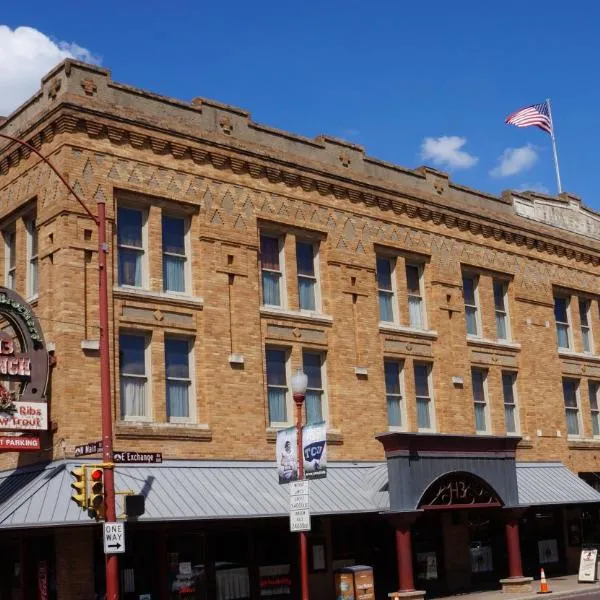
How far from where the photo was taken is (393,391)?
28609 millimetres

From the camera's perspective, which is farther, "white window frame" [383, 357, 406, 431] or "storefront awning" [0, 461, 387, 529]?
"white window frame" [383, 357, 406, 431]

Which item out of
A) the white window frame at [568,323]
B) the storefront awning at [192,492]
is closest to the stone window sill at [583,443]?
the white window frame at [568,323]

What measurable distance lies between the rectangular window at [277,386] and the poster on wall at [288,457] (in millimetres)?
4592

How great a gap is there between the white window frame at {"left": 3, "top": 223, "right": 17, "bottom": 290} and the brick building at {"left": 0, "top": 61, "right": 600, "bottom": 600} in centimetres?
5

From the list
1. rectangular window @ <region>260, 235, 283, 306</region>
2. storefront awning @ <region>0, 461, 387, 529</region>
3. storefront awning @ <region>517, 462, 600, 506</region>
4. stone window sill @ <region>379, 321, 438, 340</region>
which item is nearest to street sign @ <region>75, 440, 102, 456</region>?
storefront awning @ <region>0, 461, 387, 529</region>

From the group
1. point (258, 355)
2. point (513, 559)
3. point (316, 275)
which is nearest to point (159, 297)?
point (258, 355)

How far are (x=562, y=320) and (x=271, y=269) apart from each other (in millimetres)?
13564

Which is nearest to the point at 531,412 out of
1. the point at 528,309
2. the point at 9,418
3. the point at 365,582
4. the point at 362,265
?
the point at 528,309

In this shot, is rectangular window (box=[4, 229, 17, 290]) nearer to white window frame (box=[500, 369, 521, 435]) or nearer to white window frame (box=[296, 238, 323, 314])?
white window frame (box=[296, 238, 323, 314])

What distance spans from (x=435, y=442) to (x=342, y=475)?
2502mm

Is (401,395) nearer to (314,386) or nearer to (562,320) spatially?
(314,386)

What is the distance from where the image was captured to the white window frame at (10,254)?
2475cm

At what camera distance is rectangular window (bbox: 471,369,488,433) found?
3077 centimetres

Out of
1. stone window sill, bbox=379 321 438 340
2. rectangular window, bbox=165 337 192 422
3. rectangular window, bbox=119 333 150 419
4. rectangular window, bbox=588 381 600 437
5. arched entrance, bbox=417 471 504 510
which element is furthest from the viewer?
rectangular window, bbox=588 381 600 437
